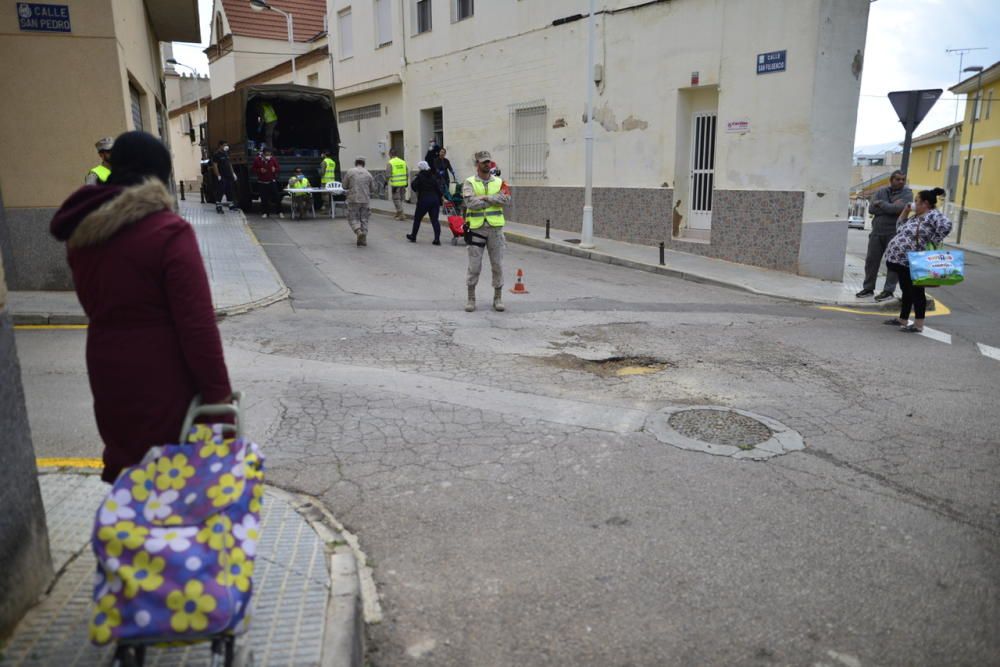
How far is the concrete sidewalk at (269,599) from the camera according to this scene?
2654 mm

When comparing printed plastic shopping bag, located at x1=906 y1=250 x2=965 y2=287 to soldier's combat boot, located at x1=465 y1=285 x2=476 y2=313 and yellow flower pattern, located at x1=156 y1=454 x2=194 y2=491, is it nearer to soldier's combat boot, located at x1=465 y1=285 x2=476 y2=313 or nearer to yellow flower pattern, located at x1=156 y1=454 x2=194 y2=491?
soldier's combat boot, located at x1=465 y1=285 x2=476 y2=313

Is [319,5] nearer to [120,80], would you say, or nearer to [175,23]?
[175,23]

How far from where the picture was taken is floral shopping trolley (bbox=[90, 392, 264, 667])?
2.16 m

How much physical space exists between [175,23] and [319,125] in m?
4.84

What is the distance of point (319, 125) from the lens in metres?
20.8

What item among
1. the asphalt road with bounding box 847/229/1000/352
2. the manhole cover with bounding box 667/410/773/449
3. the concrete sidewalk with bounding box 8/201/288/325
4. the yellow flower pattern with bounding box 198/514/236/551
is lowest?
the asphalt road with bounding box 847/229/1000/352

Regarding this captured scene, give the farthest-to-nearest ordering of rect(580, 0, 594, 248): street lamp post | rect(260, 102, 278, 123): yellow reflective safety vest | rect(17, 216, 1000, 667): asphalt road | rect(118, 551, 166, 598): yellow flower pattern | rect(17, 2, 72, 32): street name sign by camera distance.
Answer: rect(260, 102, 278, 123): yellow reflective safety vest
rect(580, 0, 594, 248): street lamp post
rect(17, 2, 72, 32): street name sign
rect(17, 216, 1000, 667): asphalt road
rect(118, 551, 166, 598): yellow flower pattern

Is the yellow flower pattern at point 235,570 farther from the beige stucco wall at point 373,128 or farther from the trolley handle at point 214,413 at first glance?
the beige stucco wall at point 373,128

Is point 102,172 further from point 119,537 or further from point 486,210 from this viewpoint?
point 119,537

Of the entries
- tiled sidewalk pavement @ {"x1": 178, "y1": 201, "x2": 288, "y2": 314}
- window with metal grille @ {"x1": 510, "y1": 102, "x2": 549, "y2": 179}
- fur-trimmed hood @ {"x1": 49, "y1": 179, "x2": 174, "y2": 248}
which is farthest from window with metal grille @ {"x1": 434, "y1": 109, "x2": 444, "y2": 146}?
fur-trimmed hood @ {"x1": 49, "y1": 179, "x2": 174, "y2": 248}

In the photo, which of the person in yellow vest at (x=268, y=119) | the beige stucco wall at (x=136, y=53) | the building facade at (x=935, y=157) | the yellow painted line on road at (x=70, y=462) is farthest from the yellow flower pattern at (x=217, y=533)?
the building facade at (x=935, y=157)

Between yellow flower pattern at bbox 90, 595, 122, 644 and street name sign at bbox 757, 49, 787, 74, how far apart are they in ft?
42.6

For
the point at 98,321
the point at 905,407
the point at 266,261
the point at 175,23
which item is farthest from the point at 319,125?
the point at 98,321

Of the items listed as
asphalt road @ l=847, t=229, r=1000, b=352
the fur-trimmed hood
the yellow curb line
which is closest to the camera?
the fur-trimmed hood
